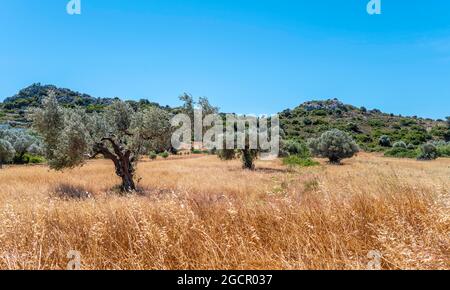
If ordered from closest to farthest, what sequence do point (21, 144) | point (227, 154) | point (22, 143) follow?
point (227, 154) → point (21, 144) → point (22, 143)

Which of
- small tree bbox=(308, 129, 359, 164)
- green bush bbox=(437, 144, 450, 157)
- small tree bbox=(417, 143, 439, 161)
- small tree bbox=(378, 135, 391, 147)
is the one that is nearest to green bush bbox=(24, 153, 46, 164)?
small tree bbox=(308, 129, 359, 164)

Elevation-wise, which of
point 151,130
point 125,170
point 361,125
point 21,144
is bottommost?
point 125,170

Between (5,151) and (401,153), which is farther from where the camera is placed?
(401,153)

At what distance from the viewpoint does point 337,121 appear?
104688 millimetres

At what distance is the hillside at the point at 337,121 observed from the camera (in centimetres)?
7662

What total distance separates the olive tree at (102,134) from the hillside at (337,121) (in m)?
29.5

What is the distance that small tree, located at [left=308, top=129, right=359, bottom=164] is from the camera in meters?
39.5

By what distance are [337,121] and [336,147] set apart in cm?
7022

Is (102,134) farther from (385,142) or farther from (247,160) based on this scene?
(385,142)

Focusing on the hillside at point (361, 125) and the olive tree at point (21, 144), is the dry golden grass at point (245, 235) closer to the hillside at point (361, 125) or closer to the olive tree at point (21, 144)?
the olive tree at point (21, 144)

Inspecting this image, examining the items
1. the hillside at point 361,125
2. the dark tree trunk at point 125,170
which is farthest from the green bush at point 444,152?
the dark tree trunk at point 125,170

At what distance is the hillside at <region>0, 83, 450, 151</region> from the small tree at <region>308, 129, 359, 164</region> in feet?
85.9

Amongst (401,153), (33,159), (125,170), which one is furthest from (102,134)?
(401,153)
